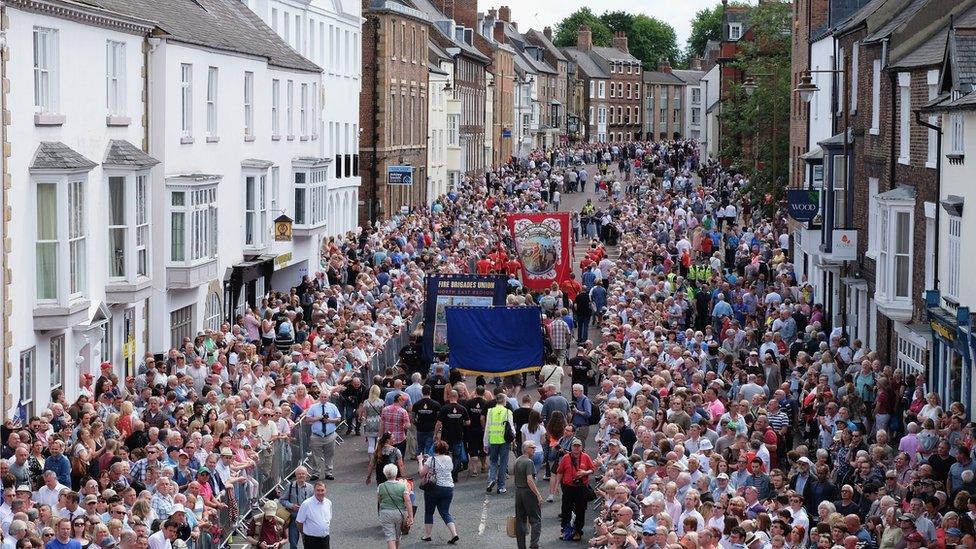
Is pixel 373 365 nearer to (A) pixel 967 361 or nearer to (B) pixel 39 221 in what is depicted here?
(B) pixel 39 221

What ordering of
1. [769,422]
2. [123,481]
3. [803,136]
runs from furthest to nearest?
[803,136]
[769,422]
[123,481]

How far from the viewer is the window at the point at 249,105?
130 feet

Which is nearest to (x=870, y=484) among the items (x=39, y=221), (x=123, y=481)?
(x=123, y=481)

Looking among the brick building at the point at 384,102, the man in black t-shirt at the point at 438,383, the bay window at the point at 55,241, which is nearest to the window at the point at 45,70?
the bay window at the point at 55,241

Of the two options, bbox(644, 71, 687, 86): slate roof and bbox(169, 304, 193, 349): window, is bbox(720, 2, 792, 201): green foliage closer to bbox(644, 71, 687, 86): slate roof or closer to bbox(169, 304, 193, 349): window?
bbox(169, 304, 193, 349): window

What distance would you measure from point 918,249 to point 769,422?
6.74m

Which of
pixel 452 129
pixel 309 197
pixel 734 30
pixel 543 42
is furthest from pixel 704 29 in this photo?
pixel 309 197

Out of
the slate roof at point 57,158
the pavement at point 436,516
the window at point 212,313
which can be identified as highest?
the slate roof at point 57,158

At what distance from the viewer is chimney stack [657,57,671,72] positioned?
178875 mm

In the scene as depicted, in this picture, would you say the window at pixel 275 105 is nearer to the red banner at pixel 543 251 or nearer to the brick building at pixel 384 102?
the red banner at pixel 543 251

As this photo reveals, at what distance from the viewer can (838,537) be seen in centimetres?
1608

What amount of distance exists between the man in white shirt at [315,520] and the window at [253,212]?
828 inches

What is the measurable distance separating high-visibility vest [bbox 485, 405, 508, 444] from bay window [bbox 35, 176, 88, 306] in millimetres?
7192

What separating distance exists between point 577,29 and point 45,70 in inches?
6063
